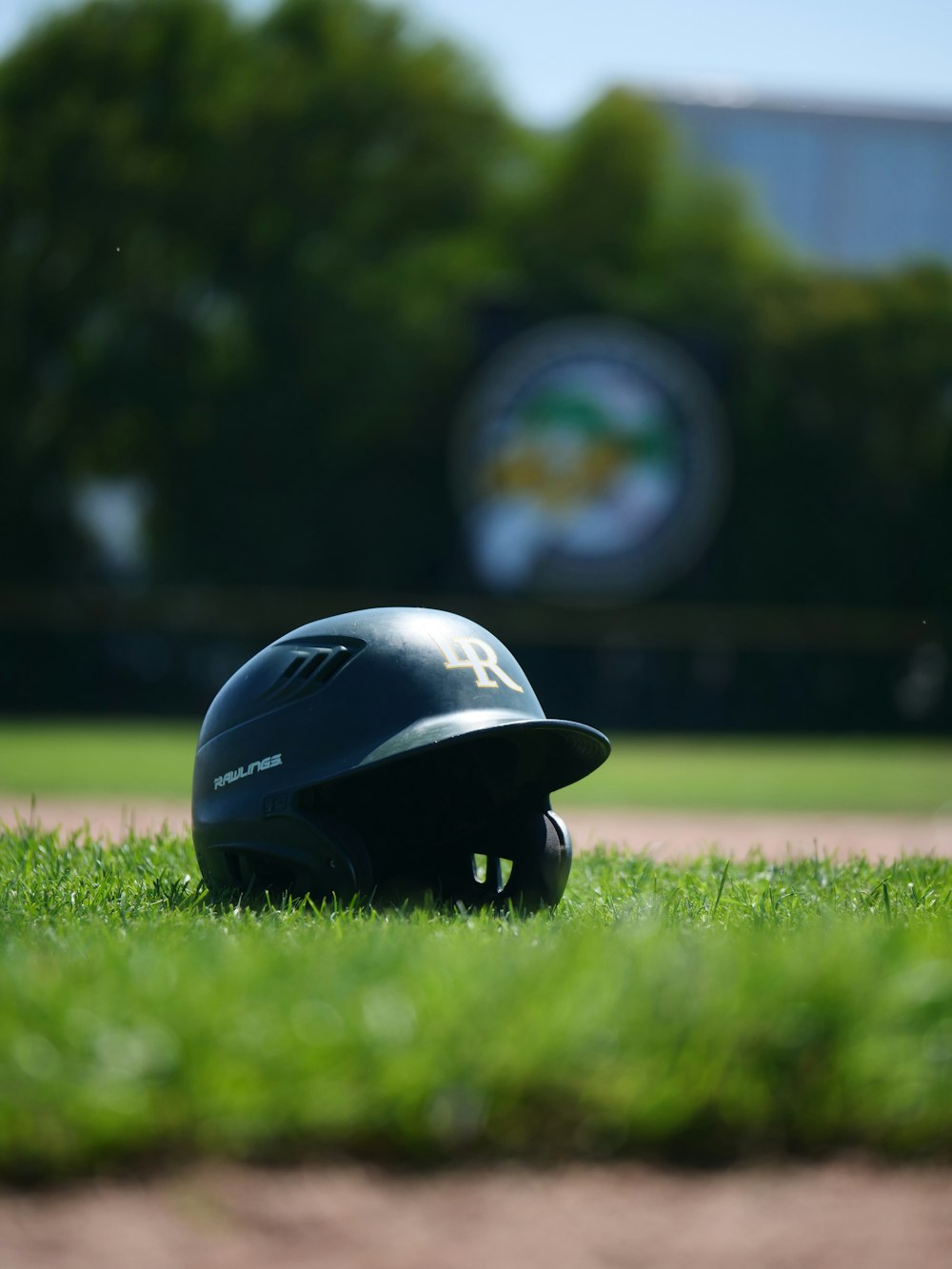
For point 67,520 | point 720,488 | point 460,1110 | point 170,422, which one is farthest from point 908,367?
point 460,1110

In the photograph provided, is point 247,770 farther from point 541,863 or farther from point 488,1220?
point 488,1220

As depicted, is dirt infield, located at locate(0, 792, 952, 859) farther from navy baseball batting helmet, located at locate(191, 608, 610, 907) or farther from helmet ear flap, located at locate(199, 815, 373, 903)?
helmet ear flap, located at locate(199, 815, 373, 903)

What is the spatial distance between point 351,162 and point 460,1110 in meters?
21.8

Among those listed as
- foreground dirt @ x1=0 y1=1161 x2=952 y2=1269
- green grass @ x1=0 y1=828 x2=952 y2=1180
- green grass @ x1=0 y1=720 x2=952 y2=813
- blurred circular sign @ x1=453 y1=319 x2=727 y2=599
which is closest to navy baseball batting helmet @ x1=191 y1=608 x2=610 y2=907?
green grass @ x1=0 y1=828 x2=952 y2=1180

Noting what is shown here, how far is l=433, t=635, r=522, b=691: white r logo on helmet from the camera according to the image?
3.21 meters

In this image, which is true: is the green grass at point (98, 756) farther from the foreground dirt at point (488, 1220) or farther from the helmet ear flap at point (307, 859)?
the foreground dirt at point (488, 1220)

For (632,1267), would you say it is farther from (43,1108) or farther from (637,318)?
(637,318)

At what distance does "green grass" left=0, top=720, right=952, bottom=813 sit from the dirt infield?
0.59 metres

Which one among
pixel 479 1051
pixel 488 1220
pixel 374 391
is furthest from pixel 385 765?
pixel 374 391

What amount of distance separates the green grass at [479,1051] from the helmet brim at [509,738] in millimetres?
656

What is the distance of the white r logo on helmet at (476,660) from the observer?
10.5 feet

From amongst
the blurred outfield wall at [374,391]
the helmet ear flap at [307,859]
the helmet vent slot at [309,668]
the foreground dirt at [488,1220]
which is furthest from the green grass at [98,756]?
the foreground dirt at [488,1220]

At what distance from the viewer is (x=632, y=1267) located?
1.55 m

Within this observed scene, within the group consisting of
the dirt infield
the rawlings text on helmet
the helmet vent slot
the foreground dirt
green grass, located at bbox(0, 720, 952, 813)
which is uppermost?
the helmet vent slot
